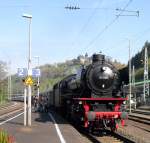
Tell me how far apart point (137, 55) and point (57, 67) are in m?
33.5

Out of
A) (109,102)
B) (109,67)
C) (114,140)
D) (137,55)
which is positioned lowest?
(114,140)

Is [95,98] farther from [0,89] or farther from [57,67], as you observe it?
[57,67]

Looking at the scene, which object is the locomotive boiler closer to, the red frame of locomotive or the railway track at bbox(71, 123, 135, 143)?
the red frame of locomotive

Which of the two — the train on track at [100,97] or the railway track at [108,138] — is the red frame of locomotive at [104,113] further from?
the railway track at [108,138]

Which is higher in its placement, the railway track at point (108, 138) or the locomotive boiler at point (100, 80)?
the locomotive boiler at point (100, 80)

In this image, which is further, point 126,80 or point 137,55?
point 137,55

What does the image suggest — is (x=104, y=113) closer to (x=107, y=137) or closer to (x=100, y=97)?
(x=100, y=97)

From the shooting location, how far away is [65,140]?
19.4 metres

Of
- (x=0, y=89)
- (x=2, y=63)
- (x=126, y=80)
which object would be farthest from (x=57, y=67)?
(x=126, y=80)

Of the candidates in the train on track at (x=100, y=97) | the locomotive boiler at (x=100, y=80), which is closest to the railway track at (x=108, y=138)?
the train on track at (x=100, y=97)

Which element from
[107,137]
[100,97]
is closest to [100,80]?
[100,97]

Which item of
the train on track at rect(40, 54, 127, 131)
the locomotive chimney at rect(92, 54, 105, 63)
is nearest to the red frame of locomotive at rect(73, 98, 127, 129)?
the train on track at rect(40, 54, 127, 131)

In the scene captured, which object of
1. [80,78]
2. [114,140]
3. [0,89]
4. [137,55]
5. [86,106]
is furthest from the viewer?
[137,55]

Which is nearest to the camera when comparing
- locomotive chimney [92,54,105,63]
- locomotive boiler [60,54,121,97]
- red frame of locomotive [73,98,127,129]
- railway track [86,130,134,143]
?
railway track [86,130,134,143]
